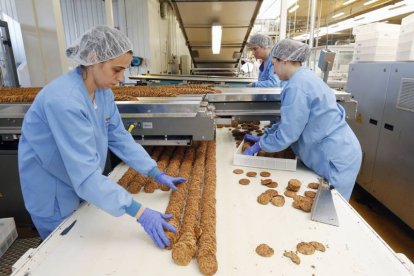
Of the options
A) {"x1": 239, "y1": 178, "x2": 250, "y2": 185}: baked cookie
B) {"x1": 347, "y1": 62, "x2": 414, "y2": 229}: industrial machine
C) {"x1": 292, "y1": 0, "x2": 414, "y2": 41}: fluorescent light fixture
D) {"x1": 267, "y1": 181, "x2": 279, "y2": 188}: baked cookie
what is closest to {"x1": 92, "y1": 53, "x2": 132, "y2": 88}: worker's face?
{"x1": 239, "y1": 178, "x2": 250, "y2": 185}: baked cookie

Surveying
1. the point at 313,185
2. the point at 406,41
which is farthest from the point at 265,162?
the point at 406,41

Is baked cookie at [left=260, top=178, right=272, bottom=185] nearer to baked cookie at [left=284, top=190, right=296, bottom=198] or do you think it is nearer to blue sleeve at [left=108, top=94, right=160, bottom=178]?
baked cookie at [left=284, top=190, right=296, bottom=198]

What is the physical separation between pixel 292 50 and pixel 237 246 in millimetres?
1471

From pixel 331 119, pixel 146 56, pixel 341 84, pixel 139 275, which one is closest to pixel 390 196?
pixel 331 119

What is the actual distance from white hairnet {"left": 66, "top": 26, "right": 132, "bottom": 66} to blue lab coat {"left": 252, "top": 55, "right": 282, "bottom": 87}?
102 inches

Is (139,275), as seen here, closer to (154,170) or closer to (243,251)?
(243,251)

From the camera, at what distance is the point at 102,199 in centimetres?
112

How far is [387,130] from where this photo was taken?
336 cm

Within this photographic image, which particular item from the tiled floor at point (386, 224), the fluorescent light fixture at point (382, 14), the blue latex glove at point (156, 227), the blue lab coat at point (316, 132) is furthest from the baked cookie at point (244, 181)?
the fluorescent light fixture at point (382, 14)

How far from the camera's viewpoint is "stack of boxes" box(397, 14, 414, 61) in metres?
3.18

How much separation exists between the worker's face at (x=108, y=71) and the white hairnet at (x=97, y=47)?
24mm

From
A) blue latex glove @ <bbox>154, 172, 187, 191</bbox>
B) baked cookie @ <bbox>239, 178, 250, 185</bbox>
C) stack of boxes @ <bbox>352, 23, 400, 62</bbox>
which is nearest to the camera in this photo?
blue latex glove @ <bbox>154, 172, 187, 191</bbox>

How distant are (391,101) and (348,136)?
1881 mm

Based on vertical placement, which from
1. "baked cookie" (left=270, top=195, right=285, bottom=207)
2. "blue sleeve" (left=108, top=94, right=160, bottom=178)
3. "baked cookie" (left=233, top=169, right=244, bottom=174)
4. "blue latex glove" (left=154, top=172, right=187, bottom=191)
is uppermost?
"blue sleeve" (left=108, top=94, right=160, bottom=178)
